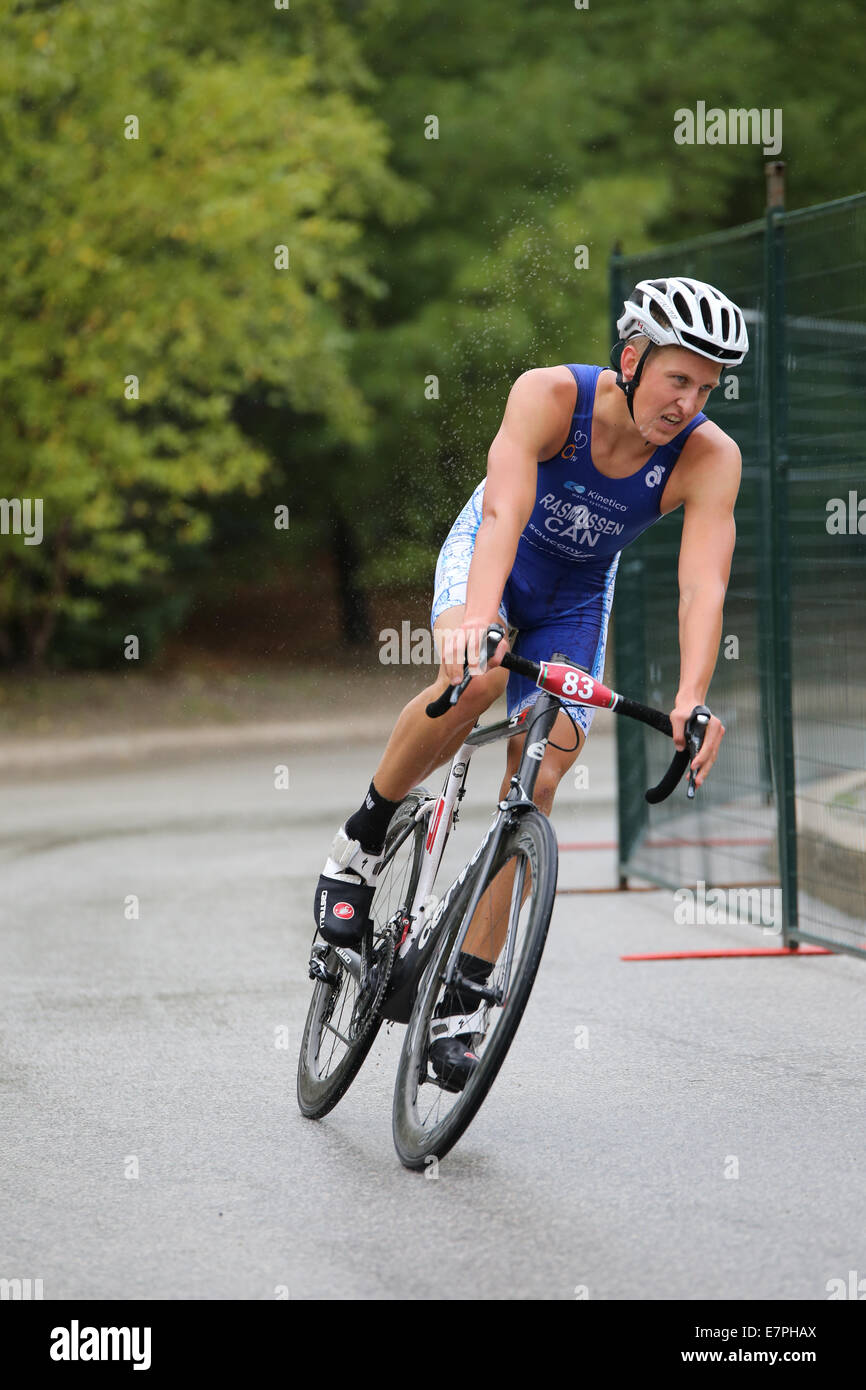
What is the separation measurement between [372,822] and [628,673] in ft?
13.9

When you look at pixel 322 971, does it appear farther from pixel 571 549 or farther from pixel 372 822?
pixel 571 549

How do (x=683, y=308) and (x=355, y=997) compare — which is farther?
(x=355, y=997)

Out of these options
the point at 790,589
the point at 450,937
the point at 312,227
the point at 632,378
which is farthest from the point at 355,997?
the point at 312,227

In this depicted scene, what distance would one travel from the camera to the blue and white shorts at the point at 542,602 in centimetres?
509

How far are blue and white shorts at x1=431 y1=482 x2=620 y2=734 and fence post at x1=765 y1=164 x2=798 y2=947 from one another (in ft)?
8.08

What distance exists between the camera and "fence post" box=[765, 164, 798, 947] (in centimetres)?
738

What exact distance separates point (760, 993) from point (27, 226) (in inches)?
523

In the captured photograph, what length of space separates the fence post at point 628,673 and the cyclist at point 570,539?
13.0 feet

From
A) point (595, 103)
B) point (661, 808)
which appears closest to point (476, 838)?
point (661, 808)

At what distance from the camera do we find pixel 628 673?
9.28m

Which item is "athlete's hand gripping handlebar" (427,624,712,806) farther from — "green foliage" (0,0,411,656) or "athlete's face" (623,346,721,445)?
"green foliage" (0,0,411,656)

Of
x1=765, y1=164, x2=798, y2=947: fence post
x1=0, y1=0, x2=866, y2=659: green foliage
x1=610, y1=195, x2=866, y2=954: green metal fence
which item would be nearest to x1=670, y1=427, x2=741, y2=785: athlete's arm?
x1=610, y1=195, x2=866, y2=954: green metal fence
